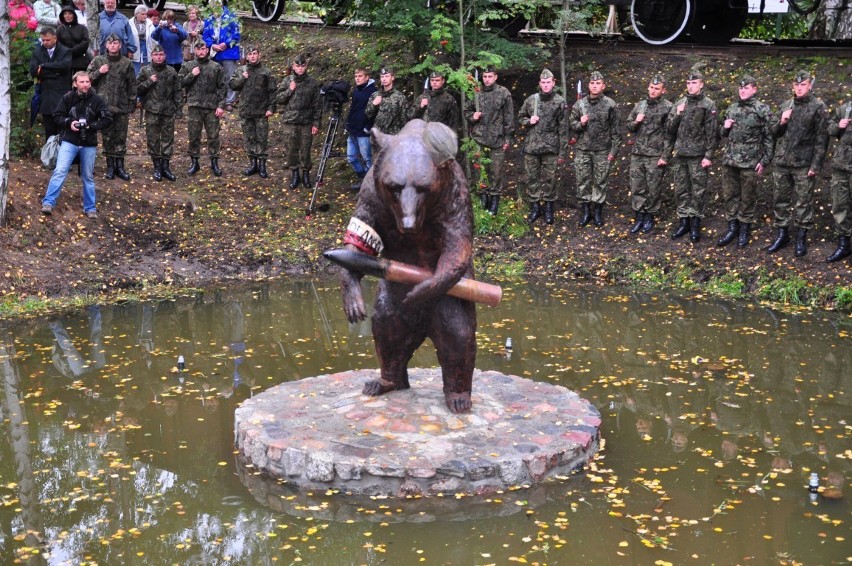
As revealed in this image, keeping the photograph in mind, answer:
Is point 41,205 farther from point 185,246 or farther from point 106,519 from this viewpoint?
point 106,519

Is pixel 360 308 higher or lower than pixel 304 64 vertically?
lower

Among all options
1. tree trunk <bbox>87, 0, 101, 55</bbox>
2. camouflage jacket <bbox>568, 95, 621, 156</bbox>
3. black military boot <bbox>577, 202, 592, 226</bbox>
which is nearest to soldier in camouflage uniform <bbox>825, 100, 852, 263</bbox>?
camouflage jacket <bbox>568, 95, 621, 156</bbox>

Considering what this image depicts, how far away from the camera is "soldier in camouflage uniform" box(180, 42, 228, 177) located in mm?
16047

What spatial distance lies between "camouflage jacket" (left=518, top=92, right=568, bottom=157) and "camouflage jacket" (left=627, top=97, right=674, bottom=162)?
3.19ft

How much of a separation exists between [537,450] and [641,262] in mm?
6744

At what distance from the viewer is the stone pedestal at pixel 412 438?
22.1 ft

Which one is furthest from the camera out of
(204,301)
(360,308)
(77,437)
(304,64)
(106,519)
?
(304,64)

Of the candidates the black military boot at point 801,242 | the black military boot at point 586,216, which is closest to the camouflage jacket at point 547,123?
the black military boot at point 586,216

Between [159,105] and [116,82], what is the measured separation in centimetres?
76

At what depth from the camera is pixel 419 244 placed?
285 inches

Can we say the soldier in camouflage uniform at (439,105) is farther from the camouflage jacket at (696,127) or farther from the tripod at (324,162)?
the camouflage jacket at (696,127)

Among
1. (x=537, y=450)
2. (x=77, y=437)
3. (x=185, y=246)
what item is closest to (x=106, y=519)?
(x=77, y=437)

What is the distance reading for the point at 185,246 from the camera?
13703mm

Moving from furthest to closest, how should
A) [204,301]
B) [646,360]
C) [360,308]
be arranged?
[204,301] < [646,360] < [360,308]
